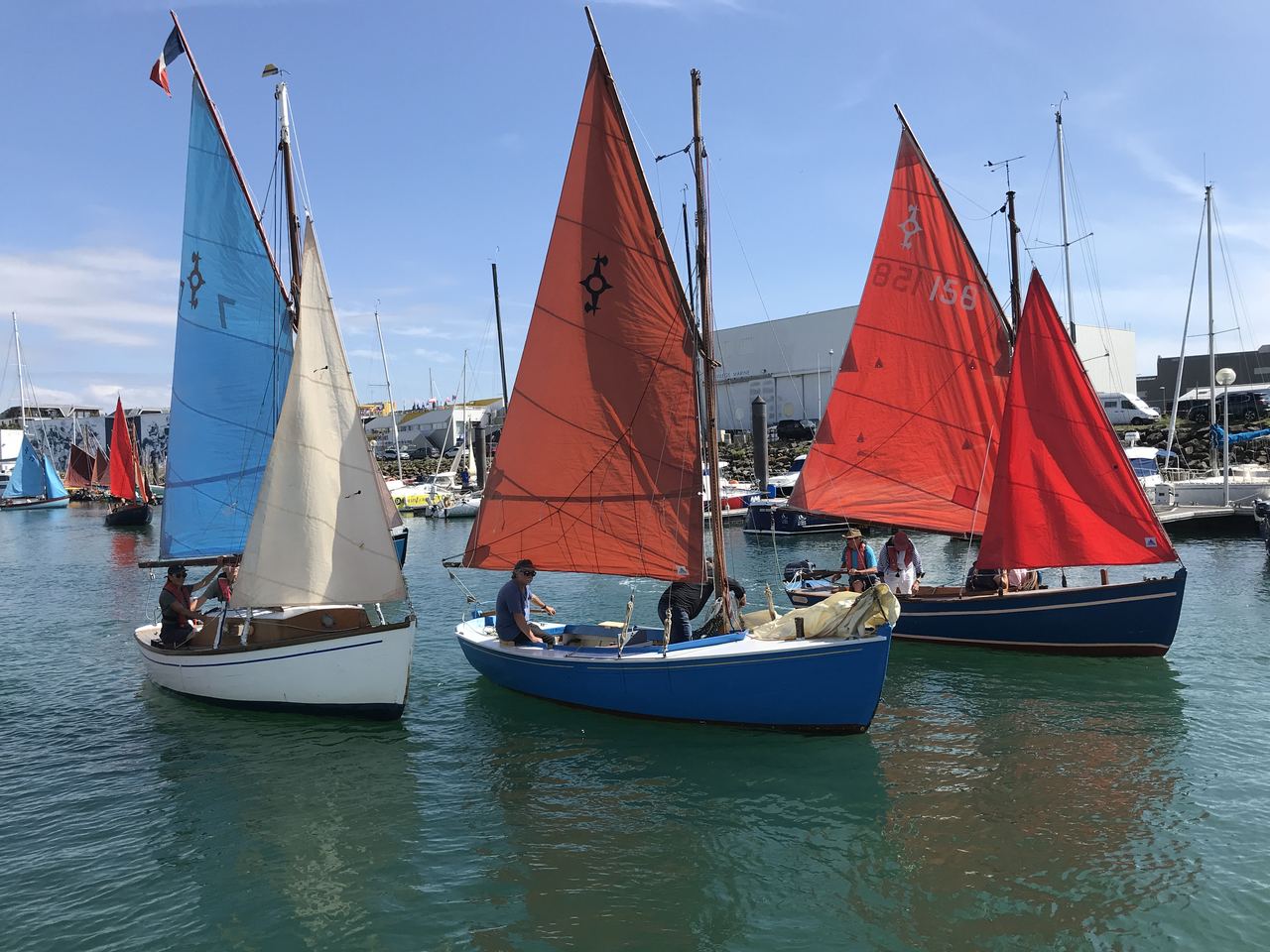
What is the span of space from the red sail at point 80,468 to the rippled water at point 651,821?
318 ft

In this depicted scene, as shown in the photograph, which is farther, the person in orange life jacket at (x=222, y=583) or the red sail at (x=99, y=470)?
the red sail at (x=99, y=470)

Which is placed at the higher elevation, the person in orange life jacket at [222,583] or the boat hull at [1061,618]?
the person in orange life jacket at [222,583]

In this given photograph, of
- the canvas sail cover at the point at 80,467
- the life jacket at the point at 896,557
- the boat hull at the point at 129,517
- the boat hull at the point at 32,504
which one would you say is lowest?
the life jacket at the point at 896,557

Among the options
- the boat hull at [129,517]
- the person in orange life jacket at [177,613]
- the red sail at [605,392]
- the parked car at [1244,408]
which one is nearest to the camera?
the red sail at [605,392]

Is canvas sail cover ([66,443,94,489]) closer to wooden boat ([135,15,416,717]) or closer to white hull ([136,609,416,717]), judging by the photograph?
wooden boat ([135,15,416,717])

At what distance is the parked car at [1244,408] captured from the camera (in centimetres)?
6475

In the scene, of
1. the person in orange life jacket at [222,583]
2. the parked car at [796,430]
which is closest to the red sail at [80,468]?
the parked car at [796,430]

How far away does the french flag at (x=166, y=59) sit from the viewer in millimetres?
19594

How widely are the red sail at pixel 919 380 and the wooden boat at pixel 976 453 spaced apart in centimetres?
3

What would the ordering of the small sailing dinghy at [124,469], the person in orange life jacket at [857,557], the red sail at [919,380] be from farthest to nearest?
the small sailing dinghy at [124,469] → the red sail at [919,380] → the person in orange life jacket at [857,557]

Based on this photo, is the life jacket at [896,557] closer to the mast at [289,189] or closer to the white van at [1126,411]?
the mast at [289,189]

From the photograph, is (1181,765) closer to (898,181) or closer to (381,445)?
(898,181)

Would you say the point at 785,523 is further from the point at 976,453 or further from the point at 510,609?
the point at 510,609

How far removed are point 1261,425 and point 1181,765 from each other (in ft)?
196
